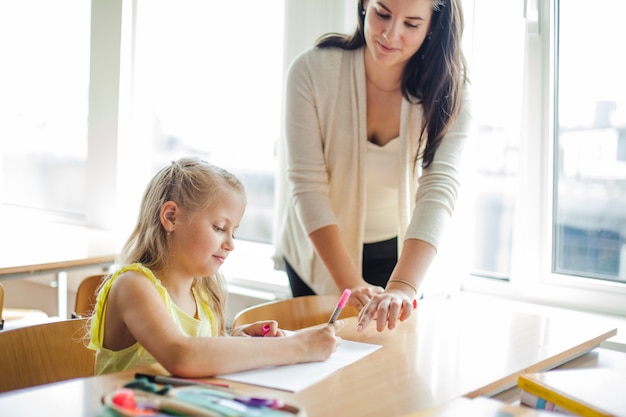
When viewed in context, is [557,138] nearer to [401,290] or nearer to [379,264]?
[379,264]

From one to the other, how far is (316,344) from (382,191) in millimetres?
905

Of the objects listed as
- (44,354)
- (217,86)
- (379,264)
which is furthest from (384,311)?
(217,86)

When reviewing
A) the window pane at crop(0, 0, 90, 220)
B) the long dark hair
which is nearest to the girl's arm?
the long dark hair

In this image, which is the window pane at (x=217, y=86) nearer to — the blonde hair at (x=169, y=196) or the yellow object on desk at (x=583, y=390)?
the blonde hair at (x=169, y=196)

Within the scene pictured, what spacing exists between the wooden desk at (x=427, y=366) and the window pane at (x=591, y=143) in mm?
807

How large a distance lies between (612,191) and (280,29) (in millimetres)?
1641

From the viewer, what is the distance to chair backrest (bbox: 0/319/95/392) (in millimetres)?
1485

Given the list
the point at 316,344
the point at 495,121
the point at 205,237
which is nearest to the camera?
the point at 316,344

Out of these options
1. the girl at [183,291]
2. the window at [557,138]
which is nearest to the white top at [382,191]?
the window at [557,138]

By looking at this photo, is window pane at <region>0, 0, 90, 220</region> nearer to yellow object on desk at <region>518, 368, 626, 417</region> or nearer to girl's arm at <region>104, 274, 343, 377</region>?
girl's arm at <region>104, 274, 343, 377</region>

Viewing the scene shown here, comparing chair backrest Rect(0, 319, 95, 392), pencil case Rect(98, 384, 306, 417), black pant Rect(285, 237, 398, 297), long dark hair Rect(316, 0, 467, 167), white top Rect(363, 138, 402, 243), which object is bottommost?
chair backrest Rect(0, 319, 95, 392)

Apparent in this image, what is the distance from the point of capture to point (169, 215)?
152 cm

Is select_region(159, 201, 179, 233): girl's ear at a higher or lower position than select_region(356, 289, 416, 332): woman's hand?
higher

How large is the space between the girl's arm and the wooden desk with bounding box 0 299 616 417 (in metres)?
0.06
